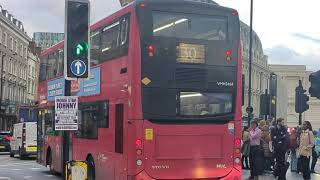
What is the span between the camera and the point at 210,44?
12.1 metres

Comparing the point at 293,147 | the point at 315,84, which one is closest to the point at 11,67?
the point at 293,147

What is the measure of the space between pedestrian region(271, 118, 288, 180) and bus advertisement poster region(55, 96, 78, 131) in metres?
7.81

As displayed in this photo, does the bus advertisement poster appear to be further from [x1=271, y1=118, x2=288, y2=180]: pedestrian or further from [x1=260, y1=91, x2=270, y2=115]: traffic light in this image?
[x1=260, y1=91, x2=270, y2=115]: traffic light

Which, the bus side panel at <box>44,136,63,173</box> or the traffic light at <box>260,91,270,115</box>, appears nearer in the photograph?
the bus side panel at <box>44,136,63,173</box>

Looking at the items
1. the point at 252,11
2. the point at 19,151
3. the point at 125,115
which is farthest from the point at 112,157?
the point at 19,151

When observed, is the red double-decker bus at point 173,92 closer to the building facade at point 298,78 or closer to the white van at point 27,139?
the white van at point 27,139

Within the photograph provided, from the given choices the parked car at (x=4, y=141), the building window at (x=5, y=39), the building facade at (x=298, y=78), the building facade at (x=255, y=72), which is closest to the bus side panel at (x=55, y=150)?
the parked car at (x=4, y=141)

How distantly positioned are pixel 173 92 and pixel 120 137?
60.2 inches

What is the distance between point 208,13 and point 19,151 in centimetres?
2145

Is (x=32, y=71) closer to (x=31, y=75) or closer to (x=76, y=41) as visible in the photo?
(x=31, y=75)

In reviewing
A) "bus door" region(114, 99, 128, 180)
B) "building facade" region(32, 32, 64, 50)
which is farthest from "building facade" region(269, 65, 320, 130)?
"bus door" region(114, 99, 128, 180)

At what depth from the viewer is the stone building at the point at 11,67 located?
69.2m

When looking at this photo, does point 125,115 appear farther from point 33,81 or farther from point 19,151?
point 33,81

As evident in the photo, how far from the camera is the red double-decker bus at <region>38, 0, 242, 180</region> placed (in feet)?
37.9
